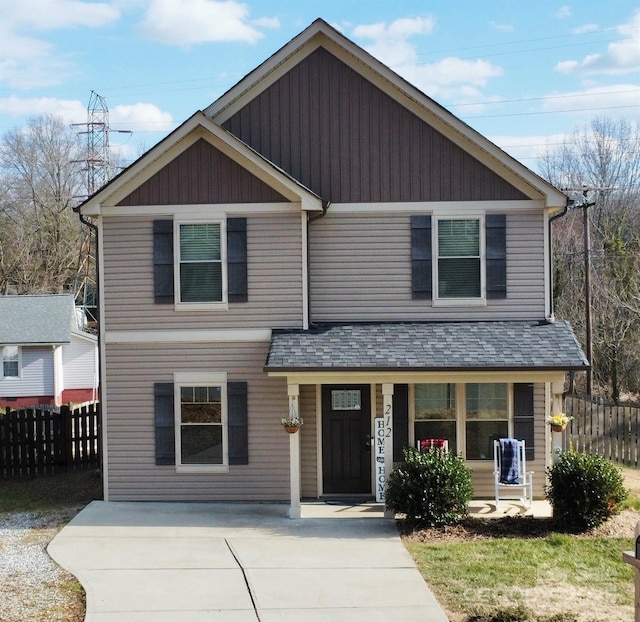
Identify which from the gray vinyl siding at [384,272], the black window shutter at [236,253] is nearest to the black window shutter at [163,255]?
the black window shutter at [236,253]

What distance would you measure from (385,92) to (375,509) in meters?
7.16

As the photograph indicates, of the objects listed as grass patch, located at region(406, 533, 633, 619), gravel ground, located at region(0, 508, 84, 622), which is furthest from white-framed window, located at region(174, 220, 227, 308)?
grass patch, located at region(406, 533, 633, 619)

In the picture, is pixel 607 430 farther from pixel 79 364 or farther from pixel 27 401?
pixel 27 401

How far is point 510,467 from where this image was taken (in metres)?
13.5

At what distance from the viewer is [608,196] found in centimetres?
3841

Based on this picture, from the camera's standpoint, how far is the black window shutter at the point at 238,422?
45.6ft

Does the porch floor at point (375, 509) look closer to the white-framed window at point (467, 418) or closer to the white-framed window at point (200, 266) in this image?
the white-framed window at point (467, 418)

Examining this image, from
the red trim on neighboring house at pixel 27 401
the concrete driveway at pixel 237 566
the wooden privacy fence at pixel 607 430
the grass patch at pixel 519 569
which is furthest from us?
the red trim on neighboring house at pixel 27 401

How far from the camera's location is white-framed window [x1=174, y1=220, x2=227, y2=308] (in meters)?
13.9

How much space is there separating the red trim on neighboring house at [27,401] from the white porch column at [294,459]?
68.2 ft

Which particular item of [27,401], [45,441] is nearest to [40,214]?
[27,401]

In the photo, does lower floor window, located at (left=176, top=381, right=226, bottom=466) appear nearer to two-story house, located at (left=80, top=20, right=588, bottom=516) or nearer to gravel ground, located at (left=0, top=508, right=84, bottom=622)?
two-story house, located at (left=80, top=20, right=588, bottom=516)

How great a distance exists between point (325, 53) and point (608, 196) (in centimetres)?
2728

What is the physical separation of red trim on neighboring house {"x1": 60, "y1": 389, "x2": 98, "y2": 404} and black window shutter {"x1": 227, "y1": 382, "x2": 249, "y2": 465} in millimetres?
20338
